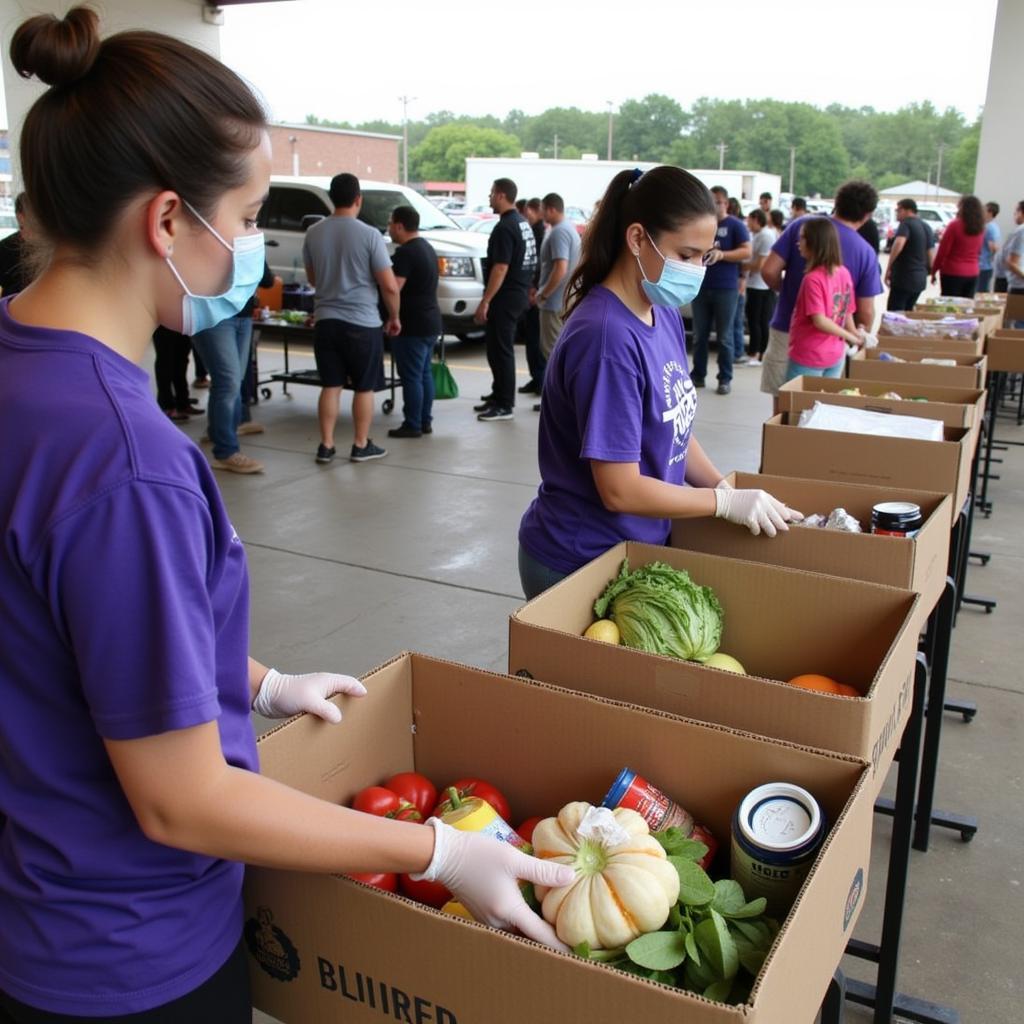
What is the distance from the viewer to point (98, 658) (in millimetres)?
907

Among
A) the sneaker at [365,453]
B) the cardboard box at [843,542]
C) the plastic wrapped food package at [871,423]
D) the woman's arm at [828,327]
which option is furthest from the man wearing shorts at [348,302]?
the cardboard box at [843,542]

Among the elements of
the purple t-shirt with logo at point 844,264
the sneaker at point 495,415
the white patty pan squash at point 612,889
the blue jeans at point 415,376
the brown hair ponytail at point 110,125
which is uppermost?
the brown hair ponytail at point 110,125

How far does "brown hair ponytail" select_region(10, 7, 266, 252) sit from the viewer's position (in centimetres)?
96

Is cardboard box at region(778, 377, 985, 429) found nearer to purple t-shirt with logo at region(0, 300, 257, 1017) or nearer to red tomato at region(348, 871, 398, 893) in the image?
red tomato at region(348, 871, 398, 893)

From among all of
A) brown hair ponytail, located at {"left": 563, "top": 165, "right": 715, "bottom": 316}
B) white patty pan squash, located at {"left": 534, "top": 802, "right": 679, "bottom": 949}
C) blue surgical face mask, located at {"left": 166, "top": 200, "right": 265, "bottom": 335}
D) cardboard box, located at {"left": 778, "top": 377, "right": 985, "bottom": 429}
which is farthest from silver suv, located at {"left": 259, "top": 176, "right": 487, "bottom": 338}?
white patty pan squash, located at {"left": 534, "top": 802, "right": 679, "bottom": 949}

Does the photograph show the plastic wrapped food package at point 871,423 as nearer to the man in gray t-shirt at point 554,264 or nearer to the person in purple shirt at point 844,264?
the person in purple shirt at point 844,264

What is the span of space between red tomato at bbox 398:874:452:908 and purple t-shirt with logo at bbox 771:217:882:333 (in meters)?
4.62

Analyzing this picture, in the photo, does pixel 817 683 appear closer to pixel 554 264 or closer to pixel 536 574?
pixel 536 574

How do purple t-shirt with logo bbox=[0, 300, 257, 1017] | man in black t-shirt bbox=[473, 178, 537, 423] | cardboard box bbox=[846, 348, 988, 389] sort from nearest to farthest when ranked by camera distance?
1. purple t-shirt with logo bbox=[0, 300, 257, 1017]
2. cardboard box bbox=[846, 348, 988, 389]
3. man in black t-shirt bbox=[473, 178, 537, 423]

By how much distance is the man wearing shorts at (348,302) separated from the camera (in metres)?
6.79

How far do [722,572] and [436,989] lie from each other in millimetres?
1320

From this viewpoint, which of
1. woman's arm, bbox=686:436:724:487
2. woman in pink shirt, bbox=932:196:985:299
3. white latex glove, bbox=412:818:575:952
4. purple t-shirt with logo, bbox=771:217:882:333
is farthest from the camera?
woman in pink shirt, bbox=932:196:985:299

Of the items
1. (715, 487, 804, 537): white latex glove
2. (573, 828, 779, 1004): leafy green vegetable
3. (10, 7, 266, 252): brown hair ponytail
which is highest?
(10, 7, 266, 252): brown hair ponytail

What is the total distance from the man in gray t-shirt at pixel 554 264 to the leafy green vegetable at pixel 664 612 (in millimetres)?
6287
